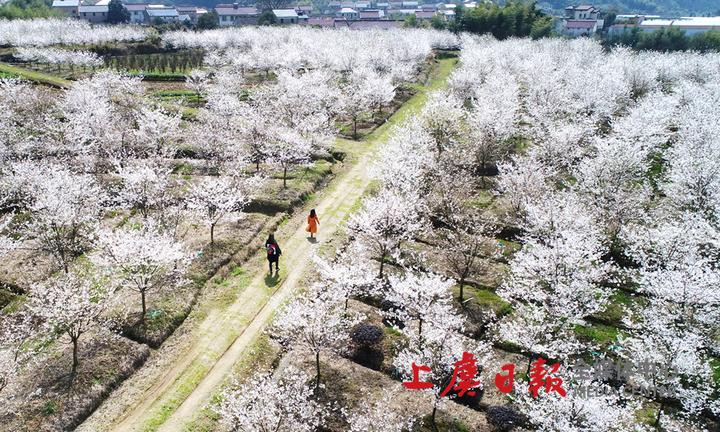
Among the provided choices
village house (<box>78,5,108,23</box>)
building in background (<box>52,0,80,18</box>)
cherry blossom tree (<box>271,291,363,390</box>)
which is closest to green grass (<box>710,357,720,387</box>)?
cherry blossom tree (<box>271,291,363,390</box>)

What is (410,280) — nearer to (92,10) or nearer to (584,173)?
(584,173)

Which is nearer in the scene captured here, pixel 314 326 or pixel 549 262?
pixel 314 326

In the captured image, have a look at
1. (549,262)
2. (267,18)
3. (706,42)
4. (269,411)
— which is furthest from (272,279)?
(267,18)

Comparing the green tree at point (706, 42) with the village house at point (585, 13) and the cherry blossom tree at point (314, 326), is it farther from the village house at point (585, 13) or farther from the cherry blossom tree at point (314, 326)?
the cherry blossom tree at point (314, 326)

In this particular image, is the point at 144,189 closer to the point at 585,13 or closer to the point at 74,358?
the point at 74,358

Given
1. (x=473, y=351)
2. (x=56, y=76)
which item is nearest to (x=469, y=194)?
(x=473, y=351)

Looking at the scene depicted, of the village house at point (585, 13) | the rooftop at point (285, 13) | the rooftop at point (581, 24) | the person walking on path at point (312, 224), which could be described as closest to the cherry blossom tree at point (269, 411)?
the person walking on path at point (312, 224)

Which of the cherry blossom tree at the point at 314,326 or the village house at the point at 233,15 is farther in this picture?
the village house at the point at 233,15
